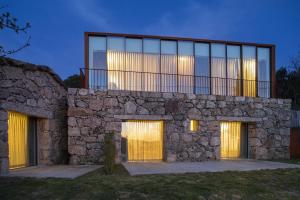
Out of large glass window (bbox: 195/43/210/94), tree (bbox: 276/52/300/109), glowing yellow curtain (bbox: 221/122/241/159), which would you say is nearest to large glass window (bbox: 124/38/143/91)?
large glass window (bbox: 195/43/210/94)

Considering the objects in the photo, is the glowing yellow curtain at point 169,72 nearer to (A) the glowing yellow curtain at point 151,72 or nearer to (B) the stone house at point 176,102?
(B) the stone house at point 176,102

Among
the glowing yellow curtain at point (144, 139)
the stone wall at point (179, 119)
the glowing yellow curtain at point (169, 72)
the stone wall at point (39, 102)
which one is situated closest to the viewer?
the stone wall at point (39, 102)

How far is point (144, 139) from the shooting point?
39.8 feet

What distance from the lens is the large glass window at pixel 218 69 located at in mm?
13664

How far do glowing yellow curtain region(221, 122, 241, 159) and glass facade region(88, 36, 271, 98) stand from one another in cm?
160

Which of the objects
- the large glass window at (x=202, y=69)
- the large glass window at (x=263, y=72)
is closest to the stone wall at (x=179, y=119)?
the large glass window at (x=263, y=72)

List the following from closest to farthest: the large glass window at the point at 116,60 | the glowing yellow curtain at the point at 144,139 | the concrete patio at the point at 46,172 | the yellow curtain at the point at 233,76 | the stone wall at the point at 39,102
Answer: the concrete patio at the point at 46,172
the stone wall at the point at 39,102
the glowing yellow curtain at the point at 144,139
the large glass window at the point at 116,60
the yellow curtain at the point at 233,76

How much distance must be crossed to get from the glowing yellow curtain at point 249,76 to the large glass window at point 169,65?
3.64 metres

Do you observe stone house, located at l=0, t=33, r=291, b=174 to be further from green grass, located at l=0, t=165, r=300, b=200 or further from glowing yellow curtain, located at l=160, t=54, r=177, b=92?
green grass, located at l=0, t=165, r=300, b=200

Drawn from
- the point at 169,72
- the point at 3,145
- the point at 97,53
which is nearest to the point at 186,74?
the point at 169,72

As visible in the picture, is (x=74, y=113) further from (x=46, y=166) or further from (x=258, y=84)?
(x=258, y=84)

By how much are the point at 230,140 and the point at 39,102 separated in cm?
858

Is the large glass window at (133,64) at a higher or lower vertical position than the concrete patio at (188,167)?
higher

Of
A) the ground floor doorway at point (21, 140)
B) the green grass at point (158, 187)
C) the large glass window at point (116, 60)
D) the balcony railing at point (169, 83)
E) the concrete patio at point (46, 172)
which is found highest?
the large glass window at point (116, 60)
